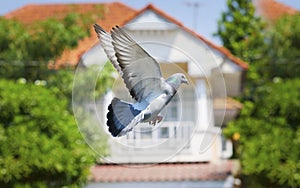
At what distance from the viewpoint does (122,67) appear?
2.29 feet

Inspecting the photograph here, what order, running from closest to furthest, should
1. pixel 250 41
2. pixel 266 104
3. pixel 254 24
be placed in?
pixel 266 104 < pixel 250 41 < pixel 254 24

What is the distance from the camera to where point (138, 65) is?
0.69 meters

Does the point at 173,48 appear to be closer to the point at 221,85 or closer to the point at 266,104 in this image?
the point at 221,85

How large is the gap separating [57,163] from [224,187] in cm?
140

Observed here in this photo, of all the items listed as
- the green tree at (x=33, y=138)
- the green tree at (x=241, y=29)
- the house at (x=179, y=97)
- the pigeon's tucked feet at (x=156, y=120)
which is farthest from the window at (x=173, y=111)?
the green tree at (x=241, y=29)

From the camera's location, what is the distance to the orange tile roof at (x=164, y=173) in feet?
18.0

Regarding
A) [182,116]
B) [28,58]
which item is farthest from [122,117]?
[28,58]

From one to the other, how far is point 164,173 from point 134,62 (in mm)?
4919

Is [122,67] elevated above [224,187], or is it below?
above

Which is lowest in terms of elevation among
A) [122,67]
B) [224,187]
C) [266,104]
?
[224,187]

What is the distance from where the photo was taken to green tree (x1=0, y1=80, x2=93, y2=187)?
4578 mm

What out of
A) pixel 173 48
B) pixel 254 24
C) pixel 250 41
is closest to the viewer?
pixel 173 48

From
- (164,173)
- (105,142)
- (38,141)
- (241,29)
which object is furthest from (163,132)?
(241,29)

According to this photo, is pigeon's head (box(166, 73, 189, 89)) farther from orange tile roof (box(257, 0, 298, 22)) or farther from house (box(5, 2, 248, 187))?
orange tile roof (box(257, 0, 298, 22))
